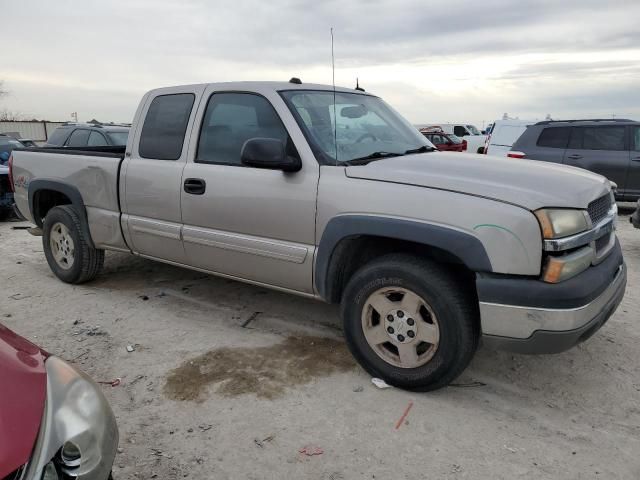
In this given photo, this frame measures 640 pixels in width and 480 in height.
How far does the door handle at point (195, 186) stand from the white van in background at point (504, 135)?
28.6 ft

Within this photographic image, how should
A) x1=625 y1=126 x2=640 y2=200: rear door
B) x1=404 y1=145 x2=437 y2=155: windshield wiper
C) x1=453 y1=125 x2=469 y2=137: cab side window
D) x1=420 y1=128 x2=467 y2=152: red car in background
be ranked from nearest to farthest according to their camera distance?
1. x1=404 y1=145 x2=437 y2=155: windshield wiper
2. x1=625 y1=126 x2=640 y2=200: rear door
3. x1=420 y1=128 x2=467 y2=152: red car in background
4. x1=453 y1=125 x2=469 y2=137: cab side window

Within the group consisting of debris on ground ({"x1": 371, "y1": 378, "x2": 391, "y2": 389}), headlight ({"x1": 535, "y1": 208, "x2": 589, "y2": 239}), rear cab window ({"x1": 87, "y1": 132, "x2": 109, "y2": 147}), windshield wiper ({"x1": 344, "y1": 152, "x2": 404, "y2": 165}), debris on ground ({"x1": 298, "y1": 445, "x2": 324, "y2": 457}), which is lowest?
debris on ground ({"x1": 298, "y1": 445, "x2": 324, "y2": 457})

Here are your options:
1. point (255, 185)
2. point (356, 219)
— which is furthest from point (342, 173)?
point (255, 185)

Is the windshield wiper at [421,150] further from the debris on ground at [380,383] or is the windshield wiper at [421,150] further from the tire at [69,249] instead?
the tire at [69,249]

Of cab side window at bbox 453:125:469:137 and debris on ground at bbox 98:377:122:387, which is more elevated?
cab side window at bbox 453:125:469:137

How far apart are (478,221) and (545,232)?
33 cm

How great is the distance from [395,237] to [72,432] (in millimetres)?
1909

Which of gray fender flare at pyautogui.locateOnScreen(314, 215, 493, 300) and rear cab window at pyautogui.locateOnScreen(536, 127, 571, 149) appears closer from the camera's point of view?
gray fender flare at pyautogui.locateOnScreen(314, 215, 493, 300)

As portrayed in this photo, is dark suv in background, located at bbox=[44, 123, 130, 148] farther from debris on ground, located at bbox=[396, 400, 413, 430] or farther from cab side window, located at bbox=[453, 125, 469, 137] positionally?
cab side window, located at bbox=[453, 125, 469, 137]

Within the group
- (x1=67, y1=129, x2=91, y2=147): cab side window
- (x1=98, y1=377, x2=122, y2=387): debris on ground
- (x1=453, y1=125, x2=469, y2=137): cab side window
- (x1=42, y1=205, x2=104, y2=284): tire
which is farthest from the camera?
(x1=453, y1=125, x2=469, y2=137): cab side window

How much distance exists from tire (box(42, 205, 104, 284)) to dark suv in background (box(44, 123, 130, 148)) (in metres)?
4.35

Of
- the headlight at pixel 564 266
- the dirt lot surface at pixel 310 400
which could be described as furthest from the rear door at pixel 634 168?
the headlight at pixel 564 266

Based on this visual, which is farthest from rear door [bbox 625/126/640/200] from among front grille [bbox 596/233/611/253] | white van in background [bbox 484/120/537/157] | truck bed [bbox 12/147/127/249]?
truck bed [bbox 12/147/127/249]

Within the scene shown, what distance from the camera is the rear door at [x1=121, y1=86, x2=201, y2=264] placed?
13.5 feet
